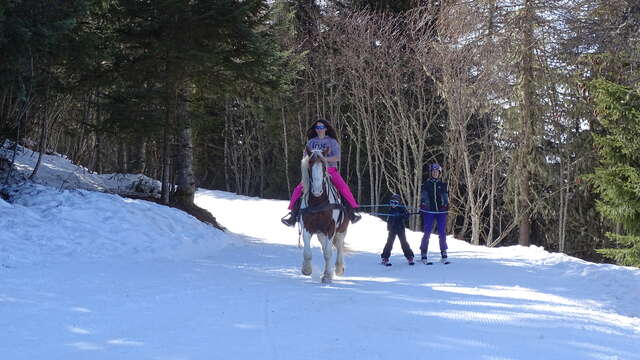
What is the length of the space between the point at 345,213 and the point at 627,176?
8618mm

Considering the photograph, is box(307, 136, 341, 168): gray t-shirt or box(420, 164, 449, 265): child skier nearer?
box(307, 136, 341, 168): gray t-shirt

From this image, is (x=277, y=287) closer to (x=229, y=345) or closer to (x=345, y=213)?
(x=345, y=213)

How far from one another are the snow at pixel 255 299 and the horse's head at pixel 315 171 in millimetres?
1483

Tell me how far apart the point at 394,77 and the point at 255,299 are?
20.8 metres

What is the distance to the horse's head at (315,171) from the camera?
8.20 metres

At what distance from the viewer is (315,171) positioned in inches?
324

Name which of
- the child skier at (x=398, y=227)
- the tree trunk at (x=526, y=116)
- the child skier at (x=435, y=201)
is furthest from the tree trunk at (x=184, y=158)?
the tree trunk at (x=526, y=116)

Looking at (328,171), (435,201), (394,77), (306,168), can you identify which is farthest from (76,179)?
(394,77)

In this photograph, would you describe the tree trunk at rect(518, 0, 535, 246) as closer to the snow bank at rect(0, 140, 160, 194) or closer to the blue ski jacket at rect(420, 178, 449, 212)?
the blue ski jacket at rect(420, 178, 449, 212)

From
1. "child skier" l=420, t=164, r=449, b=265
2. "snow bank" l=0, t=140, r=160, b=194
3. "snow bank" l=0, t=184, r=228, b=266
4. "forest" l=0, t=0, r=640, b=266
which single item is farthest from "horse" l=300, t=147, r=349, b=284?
"snow bank" l=0, t=140, r=160, b=194

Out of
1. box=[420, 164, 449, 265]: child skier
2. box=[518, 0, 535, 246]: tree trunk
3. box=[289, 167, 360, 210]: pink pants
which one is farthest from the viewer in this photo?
box=[518, 0, 535, 246]: tree trunk

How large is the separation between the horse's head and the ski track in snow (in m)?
1.48

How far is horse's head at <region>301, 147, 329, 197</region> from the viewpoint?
323 inches

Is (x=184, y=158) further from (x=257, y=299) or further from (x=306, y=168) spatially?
(x=257, y=299)
